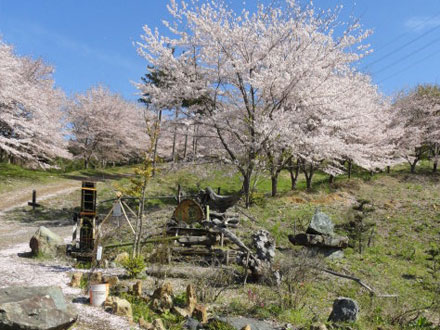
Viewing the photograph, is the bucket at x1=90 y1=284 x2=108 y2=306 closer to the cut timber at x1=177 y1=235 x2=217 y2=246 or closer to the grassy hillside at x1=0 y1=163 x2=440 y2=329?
the grassy hillside at x1=0 y1=163 x2=440 y2=329

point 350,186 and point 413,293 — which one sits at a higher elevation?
point 350,186

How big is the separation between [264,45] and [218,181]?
51.7ft

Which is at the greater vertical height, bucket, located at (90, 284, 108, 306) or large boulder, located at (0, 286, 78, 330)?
large boulder, located at (0, 286, 78, 330)

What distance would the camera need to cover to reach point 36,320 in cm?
506

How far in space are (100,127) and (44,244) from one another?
97.1ft

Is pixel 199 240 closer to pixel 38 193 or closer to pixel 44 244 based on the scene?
pixel 44 244

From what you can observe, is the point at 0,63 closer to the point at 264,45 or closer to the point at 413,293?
the point at 264,45

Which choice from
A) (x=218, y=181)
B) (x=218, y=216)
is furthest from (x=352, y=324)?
(x=218, y=181)

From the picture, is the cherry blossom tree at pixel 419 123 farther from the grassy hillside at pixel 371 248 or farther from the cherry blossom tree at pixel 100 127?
the cherry blossom tree at pixel 100 127

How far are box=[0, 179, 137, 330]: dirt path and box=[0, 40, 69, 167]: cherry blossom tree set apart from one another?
20.9 ft

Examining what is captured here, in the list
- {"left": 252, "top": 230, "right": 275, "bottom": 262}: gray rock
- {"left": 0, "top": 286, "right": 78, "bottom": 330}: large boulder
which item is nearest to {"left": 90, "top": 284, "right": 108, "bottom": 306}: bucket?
{"left": 0, "top": 286, "right": 78, "bottom": 330}: large boulder

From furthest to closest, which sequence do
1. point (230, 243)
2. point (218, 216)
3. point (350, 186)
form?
1. point (350, 186)
2. point (218, 216)
3. point (230, 243)

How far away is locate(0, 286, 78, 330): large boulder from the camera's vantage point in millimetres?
4891

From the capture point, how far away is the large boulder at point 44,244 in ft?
34.9
